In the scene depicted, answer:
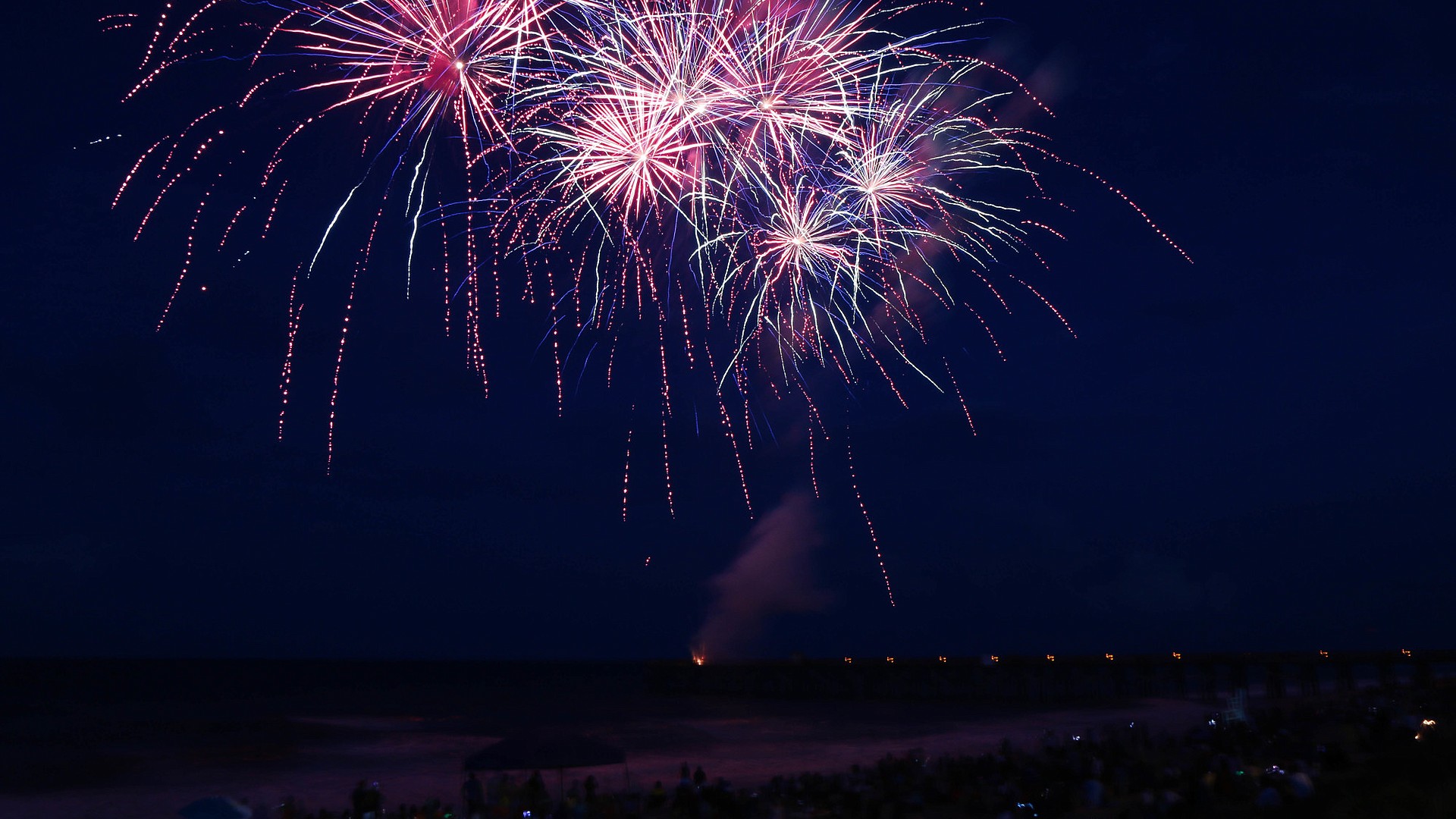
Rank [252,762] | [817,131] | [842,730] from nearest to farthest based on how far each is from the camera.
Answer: [817,131], [252,762], [842,730]

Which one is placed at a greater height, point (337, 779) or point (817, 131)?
point (817, 131)

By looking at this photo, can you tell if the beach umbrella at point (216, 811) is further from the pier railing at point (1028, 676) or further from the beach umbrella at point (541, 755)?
the pier railing at point (1028, 676)

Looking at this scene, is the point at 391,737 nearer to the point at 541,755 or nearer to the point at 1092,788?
the point at 541,755

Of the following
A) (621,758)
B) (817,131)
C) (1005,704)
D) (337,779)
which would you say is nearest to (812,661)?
(1005,704)

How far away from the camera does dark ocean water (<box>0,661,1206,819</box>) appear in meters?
22.0

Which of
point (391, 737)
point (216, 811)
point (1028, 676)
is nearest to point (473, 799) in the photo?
point (216, 811)

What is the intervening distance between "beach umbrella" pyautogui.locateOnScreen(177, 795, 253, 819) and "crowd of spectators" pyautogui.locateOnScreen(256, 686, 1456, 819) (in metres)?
1.28

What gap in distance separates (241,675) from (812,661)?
254 feet

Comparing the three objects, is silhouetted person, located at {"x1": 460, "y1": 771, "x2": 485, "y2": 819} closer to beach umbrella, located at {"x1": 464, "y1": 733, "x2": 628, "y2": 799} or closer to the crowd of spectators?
the crowd of spectators

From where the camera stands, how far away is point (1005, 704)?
45094 mm

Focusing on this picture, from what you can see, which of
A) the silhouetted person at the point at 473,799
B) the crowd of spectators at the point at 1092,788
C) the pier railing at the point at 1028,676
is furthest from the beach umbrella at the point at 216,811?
the pier railing at the point at 1028,676

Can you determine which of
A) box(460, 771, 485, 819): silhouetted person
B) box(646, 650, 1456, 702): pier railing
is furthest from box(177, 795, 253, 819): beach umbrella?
box(646, 650, 1456, 702): pier railing

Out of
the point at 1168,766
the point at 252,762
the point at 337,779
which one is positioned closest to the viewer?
the point at 1168,766

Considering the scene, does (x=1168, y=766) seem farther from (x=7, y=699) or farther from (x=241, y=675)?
(x=241, y=675)
